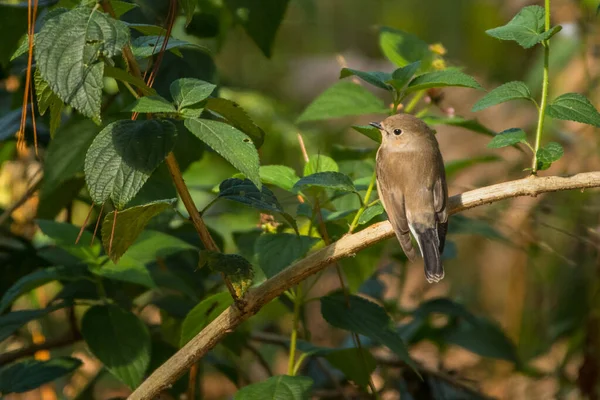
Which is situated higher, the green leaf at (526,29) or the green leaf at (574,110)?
the green leaf at (526,29)

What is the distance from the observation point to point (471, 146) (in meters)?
6.66

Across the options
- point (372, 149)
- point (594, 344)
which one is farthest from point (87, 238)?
point (594, 344)

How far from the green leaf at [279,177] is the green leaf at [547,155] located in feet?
1.91

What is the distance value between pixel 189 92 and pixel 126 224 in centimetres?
28

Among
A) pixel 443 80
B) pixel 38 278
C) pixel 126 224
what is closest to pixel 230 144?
pixel 126 224

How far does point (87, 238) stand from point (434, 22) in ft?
18.9

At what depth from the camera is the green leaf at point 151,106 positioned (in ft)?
4.60

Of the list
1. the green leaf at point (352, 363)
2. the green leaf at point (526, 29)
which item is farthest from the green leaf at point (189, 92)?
the green leaf at point (352, 363)

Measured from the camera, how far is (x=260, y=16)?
233 cm

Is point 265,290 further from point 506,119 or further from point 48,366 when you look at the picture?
point 506,119

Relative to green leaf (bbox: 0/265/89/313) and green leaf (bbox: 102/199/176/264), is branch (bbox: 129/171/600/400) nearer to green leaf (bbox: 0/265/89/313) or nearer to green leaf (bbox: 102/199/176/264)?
green leaf (bbox: 102/199/176/264)

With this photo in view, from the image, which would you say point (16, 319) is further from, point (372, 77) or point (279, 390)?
point (372, 77)

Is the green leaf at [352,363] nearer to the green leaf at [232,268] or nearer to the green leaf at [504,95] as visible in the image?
the green leaf at [232,268]

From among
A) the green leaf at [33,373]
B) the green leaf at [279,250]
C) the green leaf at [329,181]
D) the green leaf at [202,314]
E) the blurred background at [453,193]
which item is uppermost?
the green leaf at [329,181]
